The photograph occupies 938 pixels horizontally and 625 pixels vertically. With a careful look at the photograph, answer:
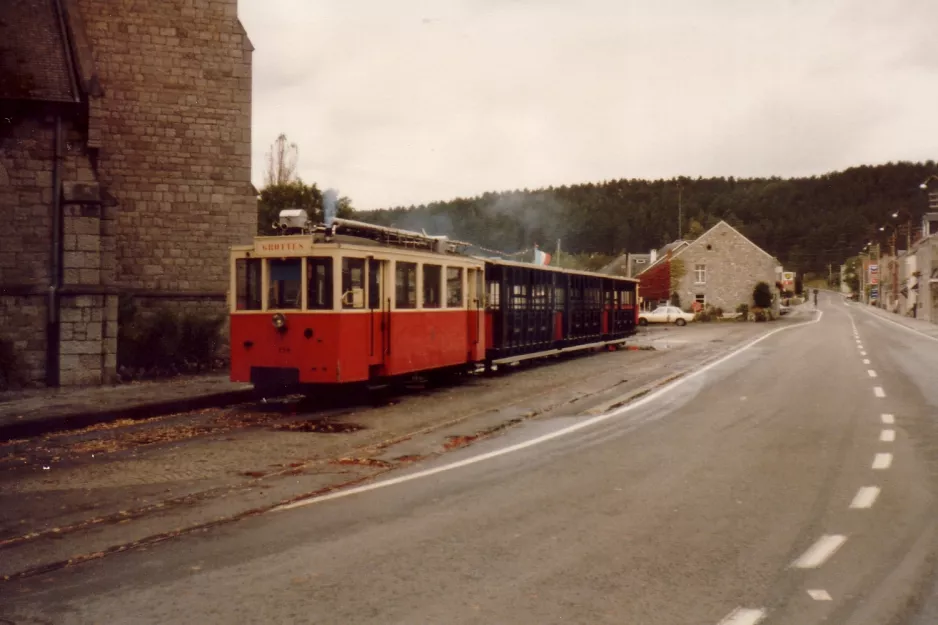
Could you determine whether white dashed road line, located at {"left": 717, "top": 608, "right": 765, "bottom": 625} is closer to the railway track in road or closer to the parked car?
the railway track in road

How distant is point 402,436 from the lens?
11531mm

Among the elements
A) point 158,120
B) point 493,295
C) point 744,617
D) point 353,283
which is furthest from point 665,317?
point 744,617

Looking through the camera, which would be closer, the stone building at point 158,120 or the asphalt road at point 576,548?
the asphalt road at point 576,548

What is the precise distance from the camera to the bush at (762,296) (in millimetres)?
75750

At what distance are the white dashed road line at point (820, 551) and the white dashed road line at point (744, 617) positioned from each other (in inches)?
38.3

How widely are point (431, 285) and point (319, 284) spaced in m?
3.48

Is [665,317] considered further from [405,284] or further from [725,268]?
[405,284]

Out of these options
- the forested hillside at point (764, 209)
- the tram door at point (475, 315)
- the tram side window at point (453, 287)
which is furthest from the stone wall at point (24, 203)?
the forested hillside at point (764, 209)

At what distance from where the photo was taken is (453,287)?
1850cm

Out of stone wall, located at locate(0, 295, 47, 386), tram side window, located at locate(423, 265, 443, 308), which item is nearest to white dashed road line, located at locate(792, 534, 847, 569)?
tram side window, located at locate(423, 265, 443, 308)

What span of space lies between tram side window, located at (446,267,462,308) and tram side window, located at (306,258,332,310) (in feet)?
14.2

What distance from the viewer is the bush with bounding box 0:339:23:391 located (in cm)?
1683

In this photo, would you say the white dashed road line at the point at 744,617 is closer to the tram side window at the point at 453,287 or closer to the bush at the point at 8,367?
the tram side window at the point at 453,287

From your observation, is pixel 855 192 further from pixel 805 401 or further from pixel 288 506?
pixel 288 506
